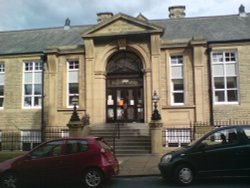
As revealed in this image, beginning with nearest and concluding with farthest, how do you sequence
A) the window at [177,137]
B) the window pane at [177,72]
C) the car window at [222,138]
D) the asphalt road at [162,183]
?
the asphalt road at [162,183]
the car window at [222,138]
the window at [177,137]
the window pane at [177,72]

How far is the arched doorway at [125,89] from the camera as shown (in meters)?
22.2

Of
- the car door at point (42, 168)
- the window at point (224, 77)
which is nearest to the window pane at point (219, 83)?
the window at point (224, 77)

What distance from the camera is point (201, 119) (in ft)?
67.3

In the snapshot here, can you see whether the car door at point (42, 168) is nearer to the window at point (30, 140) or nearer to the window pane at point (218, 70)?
the window at point (30, 140)

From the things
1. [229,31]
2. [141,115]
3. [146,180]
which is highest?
[229,31]

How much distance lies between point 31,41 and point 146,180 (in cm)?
1807

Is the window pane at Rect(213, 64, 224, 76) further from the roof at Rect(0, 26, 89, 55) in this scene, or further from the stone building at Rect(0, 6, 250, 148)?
the roof at Rect(0, 26, 89, 55)

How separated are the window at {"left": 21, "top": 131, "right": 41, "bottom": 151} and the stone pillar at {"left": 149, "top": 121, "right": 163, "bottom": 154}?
851 centimetres

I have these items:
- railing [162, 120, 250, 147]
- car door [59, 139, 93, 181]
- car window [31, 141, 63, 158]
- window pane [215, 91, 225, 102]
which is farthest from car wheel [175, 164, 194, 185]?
window pane [215, 91, 225, 102]

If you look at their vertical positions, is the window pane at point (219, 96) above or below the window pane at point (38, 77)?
below

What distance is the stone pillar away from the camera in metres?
17.4

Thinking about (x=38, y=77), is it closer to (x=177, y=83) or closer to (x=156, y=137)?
(x=177, y=83)

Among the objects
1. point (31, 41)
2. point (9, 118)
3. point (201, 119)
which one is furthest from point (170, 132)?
point (31, 41)

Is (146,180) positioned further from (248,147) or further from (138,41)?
(138,41)
